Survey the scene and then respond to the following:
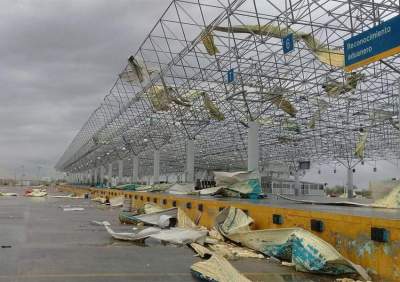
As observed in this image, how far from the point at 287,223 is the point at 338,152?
48326 mm

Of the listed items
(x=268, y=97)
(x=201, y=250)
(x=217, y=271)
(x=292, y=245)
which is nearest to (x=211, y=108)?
(x=268, y=97)

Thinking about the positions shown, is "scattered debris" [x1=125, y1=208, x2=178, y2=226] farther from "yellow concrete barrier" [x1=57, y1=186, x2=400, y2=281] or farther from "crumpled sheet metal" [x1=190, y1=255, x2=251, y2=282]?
"crumpled sheet metal" [x1=190, y1=255, x2=251, y2=282]

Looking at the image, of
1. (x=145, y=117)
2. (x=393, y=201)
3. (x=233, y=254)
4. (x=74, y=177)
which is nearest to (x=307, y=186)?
(x=145, y=117)

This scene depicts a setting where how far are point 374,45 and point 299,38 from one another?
36.2ft

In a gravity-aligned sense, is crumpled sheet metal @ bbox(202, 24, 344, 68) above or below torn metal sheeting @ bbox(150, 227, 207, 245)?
above

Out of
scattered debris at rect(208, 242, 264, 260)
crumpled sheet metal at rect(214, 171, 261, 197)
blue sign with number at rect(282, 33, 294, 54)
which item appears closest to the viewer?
scattered debris at rect(208, 242, 264, 260)

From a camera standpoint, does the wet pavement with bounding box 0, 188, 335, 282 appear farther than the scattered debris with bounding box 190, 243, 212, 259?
No

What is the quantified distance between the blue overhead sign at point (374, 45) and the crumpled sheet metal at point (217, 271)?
714cm

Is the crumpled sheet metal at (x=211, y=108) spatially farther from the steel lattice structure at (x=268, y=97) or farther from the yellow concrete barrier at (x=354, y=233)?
the yellow concrete barrier at (x=354, y=233)

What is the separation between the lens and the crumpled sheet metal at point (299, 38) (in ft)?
72.9

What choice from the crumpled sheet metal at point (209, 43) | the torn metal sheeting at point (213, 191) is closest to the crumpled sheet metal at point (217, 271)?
the torn metal sheeting at point (213, 191)

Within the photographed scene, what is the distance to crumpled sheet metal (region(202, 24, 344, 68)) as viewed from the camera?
22.2 metres

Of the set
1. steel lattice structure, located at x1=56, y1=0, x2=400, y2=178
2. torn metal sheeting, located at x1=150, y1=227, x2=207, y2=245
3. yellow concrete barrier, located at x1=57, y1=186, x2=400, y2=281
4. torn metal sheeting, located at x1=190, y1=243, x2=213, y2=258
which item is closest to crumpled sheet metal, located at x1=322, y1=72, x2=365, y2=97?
steel lattice structure, located at x1=56, y1=0, x2=400, y2=178

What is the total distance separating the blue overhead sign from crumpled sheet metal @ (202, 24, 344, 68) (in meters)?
8.84
